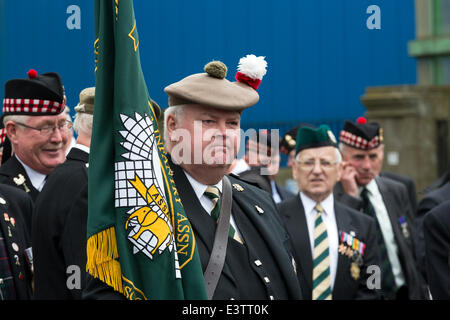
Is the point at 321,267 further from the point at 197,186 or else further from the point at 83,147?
the point at 197,186

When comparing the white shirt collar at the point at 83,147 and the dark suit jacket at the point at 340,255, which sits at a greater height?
the white shirt collar at the point at 83,147

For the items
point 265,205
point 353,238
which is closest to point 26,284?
point 265,205

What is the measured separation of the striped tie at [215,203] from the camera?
115 inches

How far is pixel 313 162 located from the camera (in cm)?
531

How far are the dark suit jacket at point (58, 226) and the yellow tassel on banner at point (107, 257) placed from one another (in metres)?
1.13

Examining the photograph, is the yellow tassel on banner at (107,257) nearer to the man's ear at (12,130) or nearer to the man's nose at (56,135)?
the man's nose at (56,135)

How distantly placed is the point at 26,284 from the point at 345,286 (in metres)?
2.14

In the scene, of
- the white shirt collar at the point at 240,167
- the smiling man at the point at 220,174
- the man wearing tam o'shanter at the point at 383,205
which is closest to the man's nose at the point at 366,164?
the man wearing tam o'shanter at the point at 383,205

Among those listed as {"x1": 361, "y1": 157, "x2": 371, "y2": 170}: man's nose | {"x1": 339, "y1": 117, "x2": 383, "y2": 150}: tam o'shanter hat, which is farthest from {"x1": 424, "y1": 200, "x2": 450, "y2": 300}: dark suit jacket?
{"x1": 339, "y1": 117, "x2": 383, "y2": 150}: tam o'shanter hat

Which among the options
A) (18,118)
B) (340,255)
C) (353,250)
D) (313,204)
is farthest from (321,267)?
(18,118)

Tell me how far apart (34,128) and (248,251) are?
2411 mm

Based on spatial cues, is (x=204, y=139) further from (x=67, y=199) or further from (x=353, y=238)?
(x=353, y=238)

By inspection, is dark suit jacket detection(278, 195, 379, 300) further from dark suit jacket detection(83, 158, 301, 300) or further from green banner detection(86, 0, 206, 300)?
green banner detection(86, 0, 206, 300)

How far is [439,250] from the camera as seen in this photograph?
394 centimetres
